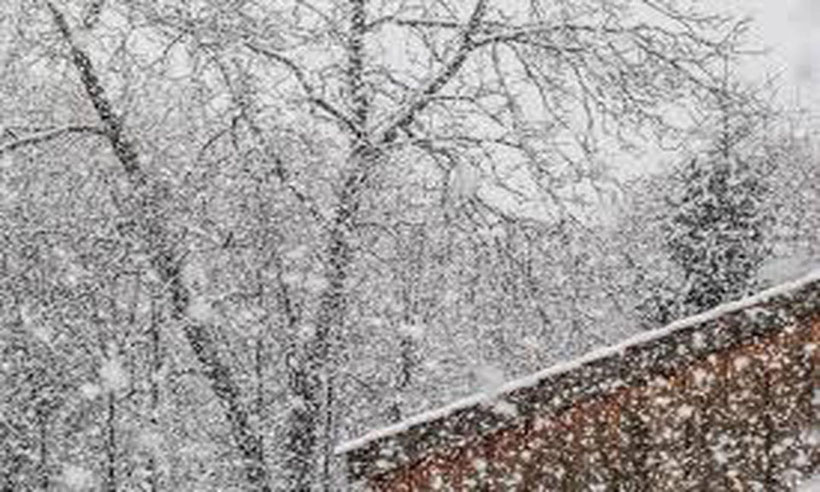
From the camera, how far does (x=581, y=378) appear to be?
30.0ft

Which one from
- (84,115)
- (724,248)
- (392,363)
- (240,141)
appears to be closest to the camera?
(240,141)

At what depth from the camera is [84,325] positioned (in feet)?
67.2

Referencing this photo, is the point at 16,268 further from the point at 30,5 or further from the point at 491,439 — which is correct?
the point at 491,439

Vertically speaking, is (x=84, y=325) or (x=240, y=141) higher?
(x=84, y=325)

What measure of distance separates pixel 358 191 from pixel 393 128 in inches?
28.0

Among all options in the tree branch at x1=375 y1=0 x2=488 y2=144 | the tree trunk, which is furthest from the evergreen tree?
the tree trunk

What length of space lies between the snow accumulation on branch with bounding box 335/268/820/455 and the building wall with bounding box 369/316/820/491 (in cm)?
21

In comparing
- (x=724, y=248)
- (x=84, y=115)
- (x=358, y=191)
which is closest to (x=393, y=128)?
(x=358, y=191)

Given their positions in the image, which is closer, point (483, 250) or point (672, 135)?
point (672, 135)

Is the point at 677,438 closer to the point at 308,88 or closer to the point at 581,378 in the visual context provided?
the point at 581,378

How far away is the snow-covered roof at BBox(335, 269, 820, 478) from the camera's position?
29.7 feet

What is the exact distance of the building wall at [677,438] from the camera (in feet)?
29.8

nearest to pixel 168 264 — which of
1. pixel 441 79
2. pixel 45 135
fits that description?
pixel 45 135

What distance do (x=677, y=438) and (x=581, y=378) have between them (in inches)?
27.1
